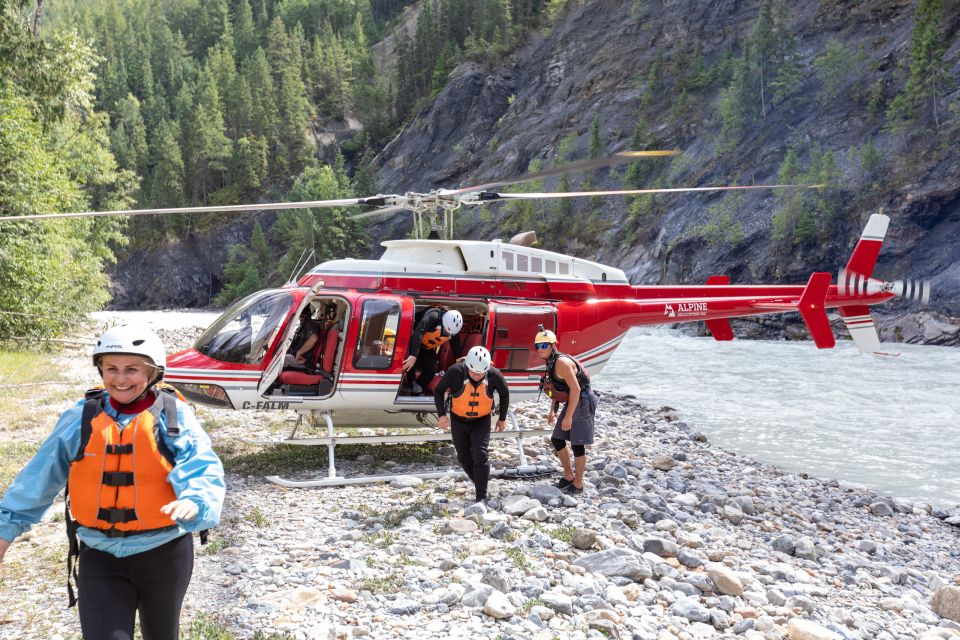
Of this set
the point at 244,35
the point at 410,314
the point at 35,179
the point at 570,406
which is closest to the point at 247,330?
the point at 410,314

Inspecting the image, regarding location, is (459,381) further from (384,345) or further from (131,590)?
(131,590)

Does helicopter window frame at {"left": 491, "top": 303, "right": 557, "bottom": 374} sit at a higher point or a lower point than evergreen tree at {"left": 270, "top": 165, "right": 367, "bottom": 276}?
lower

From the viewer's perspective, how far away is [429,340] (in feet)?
28.3

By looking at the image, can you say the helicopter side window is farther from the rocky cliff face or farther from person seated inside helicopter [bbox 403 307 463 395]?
the rocky cliff face

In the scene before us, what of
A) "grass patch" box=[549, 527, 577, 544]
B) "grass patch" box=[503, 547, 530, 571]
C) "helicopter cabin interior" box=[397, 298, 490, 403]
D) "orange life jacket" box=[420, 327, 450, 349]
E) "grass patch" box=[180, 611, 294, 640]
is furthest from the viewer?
"helicopter cabin interior" box=[397, 298, 490, 403]

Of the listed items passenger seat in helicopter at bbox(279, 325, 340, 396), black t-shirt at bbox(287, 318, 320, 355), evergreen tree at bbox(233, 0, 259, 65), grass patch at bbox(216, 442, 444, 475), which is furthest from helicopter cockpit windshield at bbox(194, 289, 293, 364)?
evergreen tree at bbox(233, 0, 259, 65)

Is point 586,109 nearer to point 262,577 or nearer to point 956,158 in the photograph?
point 956,158

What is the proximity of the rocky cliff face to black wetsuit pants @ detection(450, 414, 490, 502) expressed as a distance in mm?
25015

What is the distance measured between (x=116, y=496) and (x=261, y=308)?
5508 millimetres

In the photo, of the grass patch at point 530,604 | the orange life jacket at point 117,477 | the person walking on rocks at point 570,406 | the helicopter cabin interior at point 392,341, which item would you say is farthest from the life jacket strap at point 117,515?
the helicopter cabin interior at point 392,341

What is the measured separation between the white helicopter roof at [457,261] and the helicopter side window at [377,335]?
61 cm

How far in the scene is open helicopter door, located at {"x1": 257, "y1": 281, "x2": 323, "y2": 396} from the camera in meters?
7.90

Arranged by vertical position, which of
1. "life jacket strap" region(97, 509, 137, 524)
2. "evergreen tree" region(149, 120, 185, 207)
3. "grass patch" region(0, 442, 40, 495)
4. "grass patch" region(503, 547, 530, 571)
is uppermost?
"evergreen tree" region(149, 120, 185, 207)

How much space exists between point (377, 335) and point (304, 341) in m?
1.42
